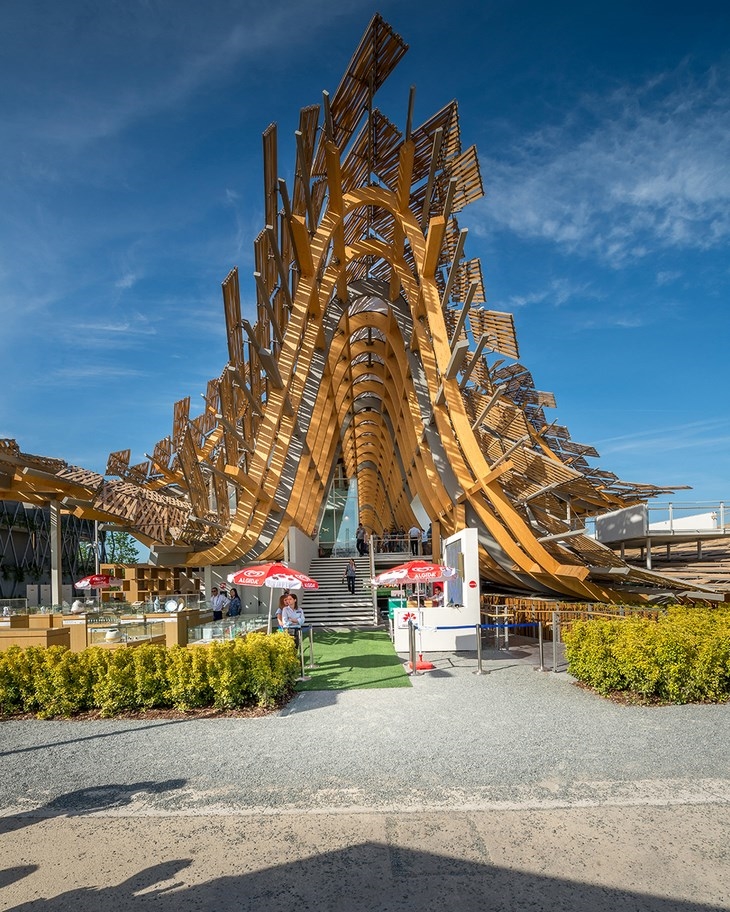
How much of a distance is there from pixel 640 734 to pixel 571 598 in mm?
11936

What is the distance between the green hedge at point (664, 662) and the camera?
9766 millimetres

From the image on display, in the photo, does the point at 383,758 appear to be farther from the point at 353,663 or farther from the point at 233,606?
the point at 233,606

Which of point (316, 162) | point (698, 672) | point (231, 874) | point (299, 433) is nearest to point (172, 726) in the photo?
point (231, 874)

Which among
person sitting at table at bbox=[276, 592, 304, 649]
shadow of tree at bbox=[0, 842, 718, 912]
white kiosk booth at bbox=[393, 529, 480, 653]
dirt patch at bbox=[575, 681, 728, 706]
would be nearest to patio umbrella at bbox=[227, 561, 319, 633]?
person sitting at table at bbox=[276, 592, 304, 649]

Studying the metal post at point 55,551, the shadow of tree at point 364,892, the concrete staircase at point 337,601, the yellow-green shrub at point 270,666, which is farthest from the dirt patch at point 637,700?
the metal post at point 55,551

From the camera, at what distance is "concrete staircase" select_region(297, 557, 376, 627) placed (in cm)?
2192

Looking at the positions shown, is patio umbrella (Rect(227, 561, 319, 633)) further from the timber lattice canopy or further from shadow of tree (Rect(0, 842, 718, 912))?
shadow of tree (Rect(0, 842, 718, 912))

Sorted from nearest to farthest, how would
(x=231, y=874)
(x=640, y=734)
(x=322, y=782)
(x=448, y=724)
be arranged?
1. (x=231, y=874)
2. (x=322, y=782)
3. (x=640, y=734)
4. (x=448, y=724)

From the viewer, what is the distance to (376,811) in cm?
590

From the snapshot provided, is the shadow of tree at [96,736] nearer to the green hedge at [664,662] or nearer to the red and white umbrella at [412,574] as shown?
the red and white umbrella at [412,574]

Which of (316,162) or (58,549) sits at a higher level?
(316,162)

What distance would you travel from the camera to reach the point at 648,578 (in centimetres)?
1692

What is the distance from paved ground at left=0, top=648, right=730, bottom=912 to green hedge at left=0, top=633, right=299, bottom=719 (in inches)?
21.6

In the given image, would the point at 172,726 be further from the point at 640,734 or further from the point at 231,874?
the point at 640,734
